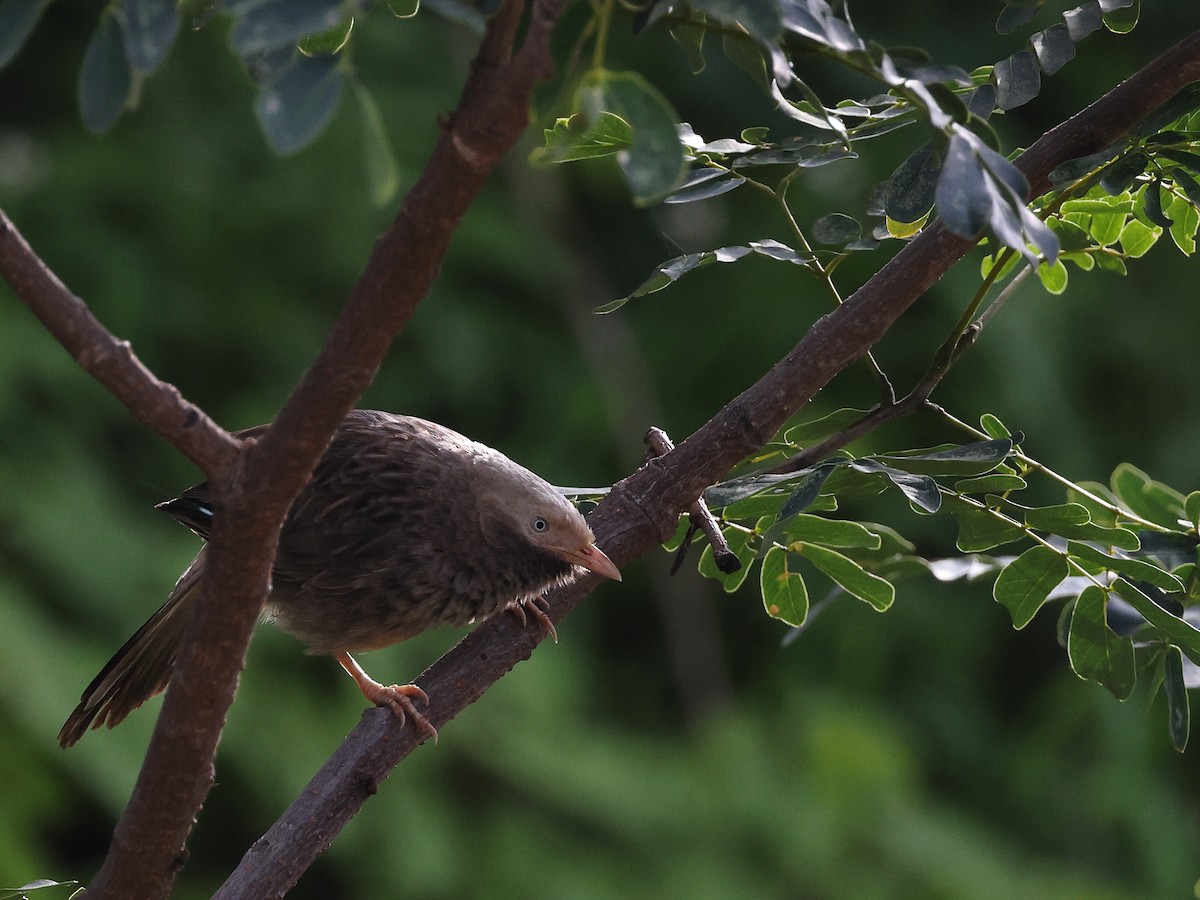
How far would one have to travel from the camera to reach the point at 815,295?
21.6 ft

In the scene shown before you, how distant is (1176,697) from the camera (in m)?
2.17

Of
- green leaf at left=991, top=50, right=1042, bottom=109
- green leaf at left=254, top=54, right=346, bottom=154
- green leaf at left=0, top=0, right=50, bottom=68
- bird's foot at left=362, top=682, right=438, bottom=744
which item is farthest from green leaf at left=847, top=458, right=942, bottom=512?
green leaf at left=0, top=0, right=50, bottom=68

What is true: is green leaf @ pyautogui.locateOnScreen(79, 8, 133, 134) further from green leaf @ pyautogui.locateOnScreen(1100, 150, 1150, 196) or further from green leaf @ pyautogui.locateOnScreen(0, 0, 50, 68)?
green leaf @ pyautogui.locateOnScreen(1100, 150, 1150, 196)

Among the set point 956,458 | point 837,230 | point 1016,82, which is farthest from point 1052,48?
point 956,458

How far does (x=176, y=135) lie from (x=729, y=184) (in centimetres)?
516

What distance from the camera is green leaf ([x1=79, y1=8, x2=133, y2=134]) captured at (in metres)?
1.38

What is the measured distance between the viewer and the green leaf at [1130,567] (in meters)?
2.05

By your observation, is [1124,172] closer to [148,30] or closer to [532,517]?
[532,517]

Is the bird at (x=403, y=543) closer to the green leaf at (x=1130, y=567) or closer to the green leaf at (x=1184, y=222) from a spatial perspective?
the green leaf at (x=1130, y=567)

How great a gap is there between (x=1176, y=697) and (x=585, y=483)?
15.1 feet

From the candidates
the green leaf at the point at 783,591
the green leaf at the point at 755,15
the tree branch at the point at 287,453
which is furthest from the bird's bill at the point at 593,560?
Answer: the green leaf at the point at 755,15

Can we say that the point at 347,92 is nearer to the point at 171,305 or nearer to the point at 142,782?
the point at 142,782

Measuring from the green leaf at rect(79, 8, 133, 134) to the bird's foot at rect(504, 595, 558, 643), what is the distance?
1.45m

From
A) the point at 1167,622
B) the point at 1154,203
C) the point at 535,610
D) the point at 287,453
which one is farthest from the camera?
the point at 535,610
